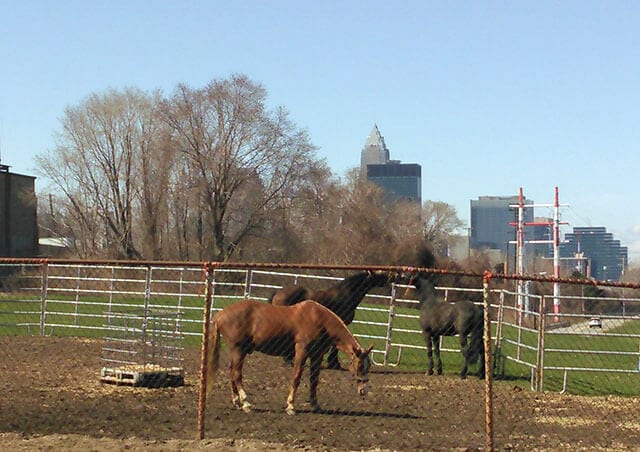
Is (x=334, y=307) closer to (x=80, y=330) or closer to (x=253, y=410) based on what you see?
(x=253, y=410)

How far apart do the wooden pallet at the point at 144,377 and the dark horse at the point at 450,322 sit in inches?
184

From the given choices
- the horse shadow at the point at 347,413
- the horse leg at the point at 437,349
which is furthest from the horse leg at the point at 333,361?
the horse shadow at the point at 347,413

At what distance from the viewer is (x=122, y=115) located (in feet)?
151

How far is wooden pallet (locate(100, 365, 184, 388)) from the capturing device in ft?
37.7

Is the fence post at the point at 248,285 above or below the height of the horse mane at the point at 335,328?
above

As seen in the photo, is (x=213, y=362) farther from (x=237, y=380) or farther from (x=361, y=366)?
(x=361, y=366)

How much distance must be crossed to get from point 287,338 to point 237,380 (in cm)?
83

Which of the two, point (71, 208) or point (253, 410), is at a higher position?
point (71, 208)

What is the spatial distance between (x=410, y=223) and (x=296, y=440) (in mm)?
48562

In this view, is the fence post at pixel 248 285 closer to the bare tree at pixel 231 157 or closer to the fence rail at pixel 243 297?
the fence rail at pixel 243 297

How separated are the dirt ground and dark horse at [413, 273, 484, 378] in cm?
86

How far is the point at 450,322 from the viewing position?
14844mm

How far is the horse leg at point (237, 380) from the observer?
9766mm

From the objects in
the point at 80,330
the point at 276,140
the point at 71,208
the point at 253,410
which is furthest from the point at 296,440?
the point at 71,208
